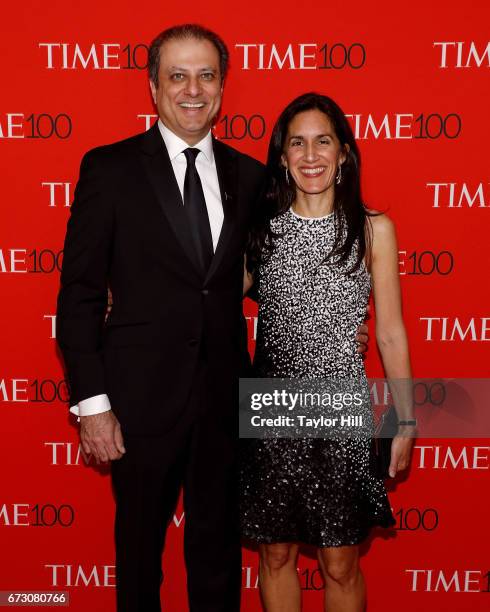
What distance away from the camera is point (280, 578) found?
6.61 ft

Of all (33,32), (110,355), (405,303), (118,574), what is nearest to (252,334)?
(405,303)

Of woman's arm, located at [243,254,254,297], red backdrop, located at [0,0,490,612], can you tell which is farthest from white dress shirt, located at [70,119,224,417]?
red backdrop, located at [0,0,490,612]

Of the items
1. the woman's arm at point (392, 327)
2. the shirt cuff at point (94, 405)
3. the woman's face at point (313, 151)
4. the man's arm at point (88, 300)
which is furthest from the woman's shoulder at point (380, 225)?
the shirt cuff at point (94, 405)

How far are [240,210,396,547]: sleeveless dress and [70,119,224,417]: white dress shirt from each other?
6.7 inches

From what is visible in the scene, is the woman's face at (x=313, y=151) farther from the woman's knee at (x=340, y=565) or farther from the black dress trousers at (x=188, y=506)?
the woman's knee at (x=340, y=565)

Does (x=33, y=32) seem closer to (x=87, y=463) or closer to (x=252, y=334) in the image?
(x=252, y=334)

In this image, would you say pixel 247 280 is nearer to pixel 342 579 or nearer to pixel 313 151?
pixel 313 151

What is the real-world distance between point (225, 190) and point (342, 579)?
1056 mm

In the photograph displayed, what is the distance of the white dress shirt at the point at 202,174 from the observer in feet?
5.98

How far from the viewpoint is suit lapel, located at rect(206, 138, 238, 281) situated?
5.94ft

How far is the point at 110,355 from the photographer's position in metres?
1.84

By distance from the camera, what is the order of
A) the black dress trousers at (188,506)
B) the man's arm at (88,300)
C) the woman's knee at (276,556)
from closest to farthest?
the man's arm at (88,300) → the black dress trousers at (188,506) → the woman's knee at (276,556)

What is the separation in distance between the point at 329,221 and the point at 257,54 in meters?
0.61

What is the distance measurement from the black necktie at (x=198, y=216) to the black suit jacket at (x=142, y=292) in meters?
0.02
